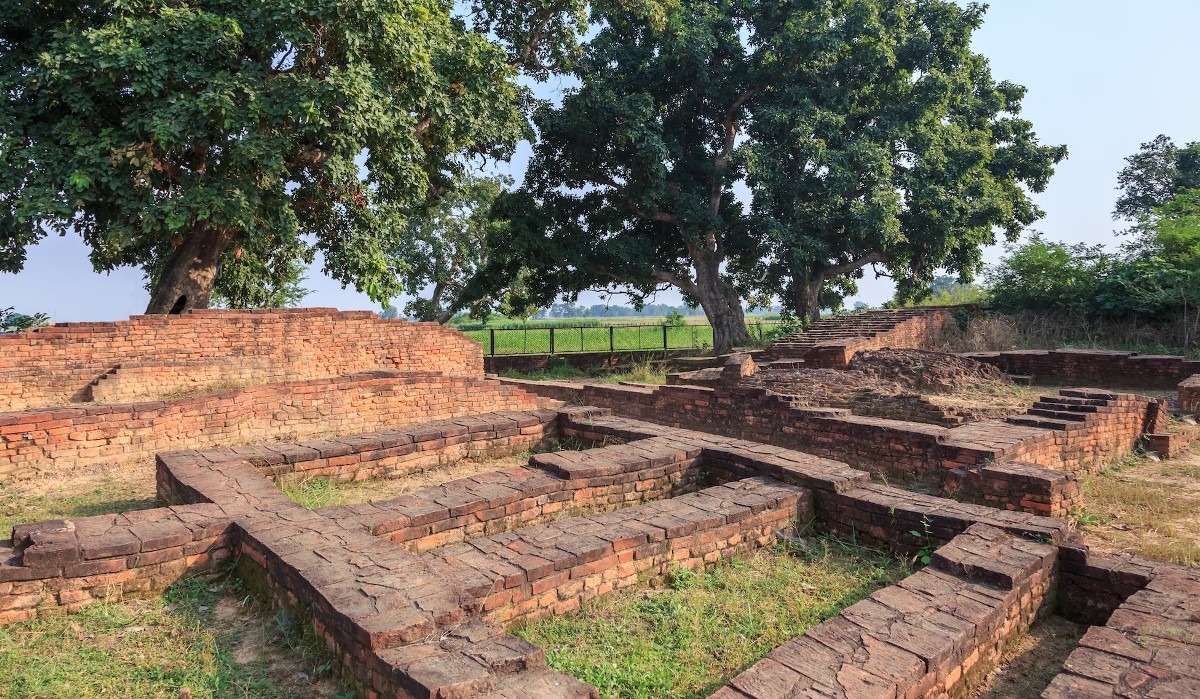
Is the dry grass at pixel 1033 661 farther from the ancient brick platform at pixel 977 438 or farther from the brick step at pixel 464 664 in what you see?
the brick step at pixel 464 664

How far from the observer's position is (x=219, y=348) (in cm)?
940

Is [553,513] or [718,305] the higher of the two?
[718,305]

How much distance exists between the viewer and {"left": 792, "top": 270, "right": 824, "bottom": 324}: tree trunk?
1761 cm

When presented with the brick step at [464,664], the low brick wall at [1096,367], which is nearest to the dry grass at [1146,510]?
the brick step at [464,664]

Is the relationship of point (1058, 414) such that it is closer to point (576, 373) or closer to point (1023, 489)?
point (1023, 489)

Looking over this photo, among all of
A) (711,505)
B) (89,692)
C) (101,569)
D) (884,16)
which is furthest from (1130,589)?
(884,16)

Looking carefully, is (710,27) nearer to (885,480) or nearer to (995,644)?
(885,480)

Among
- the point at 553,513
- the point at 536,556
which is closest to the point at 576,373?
the point at 553,513

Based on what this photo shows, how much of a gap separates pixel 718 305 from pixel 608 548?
48.9 ft

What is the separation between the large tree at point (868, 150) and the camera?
51.5 ft

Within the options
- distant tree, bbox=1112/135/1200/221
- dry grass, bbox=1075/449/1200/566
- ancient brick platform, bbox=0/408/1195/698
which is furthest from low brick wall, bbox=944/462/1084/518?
distant tree, bbox=1112/135/1200/221

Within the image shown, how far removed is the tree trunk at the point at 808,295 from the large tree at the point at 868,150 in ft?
0.12

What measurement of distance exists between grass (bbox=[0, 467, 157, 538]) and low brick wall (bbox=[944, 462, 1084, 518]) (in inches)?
236

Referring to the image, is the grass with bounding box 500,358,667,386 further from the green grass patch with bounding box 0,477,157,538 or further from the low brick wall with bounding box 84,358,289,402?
the green grass patch with bounding box 0,477,157,538
